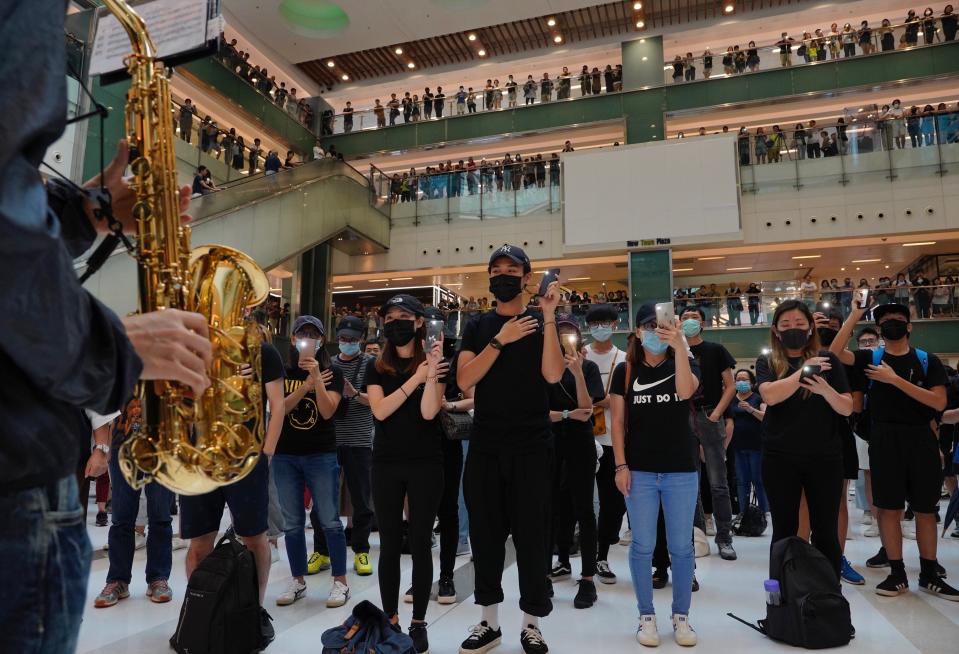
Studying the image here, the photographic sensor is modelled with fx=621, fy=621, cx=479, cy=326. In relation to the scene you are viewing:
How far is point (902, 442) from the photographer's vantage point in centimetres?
434

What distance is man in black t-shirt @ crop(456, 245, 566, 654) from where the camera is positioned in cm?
317

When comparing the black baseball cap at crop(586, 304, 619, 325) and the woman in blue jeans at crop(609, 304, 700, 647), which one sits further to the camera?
the black baseball cap at crop(586, 304, 619, 325)

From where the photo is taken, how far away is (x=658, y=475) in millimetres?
3500

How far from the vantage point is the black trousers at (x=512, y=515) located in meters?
3.17

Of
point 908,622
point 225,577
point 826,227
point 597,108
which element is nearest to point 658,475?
point 908,622

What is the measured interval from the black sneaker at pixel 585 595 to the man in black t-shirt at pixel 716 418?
1.70m

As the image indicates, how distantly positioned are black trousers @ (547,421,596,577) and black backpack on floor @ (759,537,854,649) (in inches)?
46.2

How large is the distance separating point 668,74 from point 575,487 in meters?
18.6

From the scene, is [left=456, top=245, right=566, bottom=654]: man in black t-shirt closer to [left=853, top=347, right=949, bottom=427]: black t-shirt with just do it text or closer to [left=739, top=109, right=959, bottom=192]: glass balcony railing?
[left=853, top=347, right=949, bottom=427]: black t-shirt with just do it text

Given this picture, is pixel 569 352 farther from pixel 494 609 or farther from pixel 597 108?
pixel 597 108

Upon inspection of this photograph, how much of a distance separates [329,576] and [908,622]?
3.85m

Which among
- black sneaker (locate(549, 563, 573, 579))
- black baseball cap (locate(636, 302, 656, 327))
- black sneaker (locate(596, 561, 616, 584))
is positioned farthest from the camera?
black sneaker (locate(549, 563, 573, 579))

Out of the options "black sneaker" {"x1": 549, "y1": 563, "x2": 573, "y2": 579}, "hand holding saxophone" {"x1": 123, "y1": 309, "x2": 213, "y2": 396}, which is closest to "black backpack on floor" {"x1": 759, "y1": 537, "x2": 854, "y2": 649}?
"black sneaker" {"x1": 549, "y1": 563, "x2": 573, "y2": 579}

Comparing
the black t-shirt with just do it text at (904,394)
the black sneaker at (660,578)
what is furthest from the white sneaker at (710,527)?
the black t-shirt with just do it text at (904,394)
